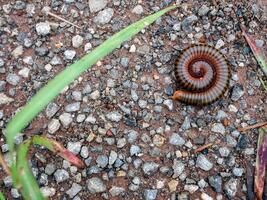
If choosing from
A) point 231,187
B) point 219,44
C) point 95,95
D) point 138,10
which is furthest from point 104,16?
point 231,187

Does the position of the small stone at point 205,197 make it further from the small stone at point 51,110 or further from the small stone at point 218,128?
the small stone at point 51,110

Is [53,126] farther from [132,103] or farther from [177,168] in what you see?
[177,168]

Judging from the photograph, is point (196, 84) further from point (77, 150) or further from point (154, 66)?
point (77, 150)

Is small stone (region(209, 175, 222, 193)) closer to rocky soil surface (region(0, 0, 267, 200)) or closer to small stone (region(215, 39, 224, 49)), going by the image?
rocky soil surface (region(0, 0, 267, 200))

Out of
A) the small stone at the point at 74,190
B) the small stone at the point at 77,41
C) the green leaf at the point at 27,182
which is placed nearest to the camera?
the green leaf at the point at 27,182

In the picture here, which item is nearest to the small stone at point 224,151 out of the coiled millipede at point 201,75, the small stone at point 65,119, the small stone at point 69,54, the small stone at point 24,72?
the coiled millipede at point 201,75

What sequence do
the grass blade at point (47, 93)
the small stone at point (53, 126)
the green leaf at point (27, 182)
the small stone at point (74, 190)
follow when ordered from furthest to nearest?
1. the small stone at point (53, 126)
2. the small stone at point (74, 190)
3. the green leaf at point (27, 182)
4. the grass blade at point (47, 93)
